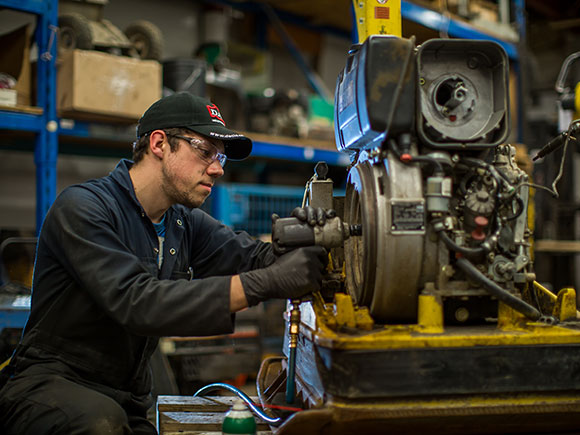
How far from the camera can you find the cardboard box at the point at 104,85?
121 inches

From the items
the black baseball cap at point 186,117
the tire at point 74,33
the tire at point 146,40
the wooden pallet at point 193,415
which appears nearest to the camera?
the wooden pallet at point 193,415

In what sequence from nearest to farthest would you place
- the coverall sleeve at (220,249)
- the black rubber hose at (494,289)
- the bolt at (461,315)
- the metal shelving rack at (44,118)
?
the black rubber hose at (494,289)
the bolt at (461,315)
the coverall sleeve at (220,249)
the metal shelving rack at (44,118)

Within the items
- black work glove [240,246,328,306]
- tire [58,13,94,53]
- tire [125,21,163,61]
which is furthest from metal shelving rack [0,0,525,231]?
black work glove [240,246,328,306]

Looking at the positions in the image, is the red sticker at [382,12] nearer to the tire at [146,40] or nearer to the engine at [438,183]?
the engine at [438,183]

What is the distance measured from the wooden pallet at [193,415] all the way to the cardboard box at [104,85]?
71.0 inches

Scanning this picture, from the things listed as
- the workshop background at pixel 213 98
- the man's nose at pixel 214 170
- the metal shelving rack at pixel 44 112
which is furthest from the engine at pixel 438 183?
the metal shelving rack at pixel 44 112

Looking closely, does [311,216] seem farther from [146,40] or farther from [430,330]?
[146,40]

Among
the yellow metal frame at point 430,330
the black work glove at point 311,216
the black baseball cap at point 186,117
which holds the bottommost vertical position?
the yellow metal frame at point 430,330

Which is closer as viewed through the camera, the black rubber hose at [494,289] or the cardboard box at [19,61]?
the black rubber hose at [494,289]

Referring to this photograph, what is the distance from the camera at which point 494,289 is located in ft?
4.52

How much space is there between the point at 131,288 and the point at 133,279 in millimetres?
28

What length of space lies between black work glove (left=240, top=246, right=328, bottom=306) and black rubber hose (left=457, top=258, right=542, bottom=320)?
1.14ft

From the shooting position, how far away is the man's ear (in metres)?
1.78

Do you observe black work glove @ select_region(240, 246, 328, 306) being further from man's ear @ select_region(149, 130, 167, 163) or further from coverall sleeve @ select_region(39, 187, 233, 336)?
man's ear @ select_region(149, 130, 167, 163)
